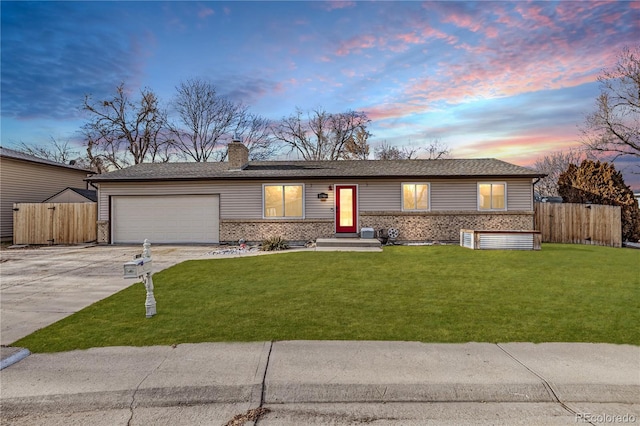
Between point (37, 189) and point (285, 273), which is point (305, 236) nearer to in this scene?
point (285, 273)

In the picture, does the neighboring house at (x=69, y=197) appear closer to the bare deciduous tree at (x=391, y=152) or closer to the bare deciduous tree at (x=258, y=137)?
the bare deciduous tree at (x=258, y=137)

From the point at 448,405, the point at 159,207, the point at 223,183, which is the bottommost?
the point at 448,405

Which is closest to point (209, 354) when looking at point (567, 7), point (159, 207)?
point (159, 207)

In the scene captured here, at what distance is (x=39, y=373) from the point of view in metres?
3.33

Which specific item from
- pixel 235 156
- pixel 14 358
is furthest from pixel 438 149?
pixel 14 358

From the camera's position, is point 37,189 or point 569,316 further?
point 37,189

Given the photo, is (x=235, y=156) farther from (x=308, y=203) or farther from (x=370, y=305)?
(x=370, y=305)

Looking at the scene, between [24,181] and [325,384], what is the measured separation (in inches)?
930

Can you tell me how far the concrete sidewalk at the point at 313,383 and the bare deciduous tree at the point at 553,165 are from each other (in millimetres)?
42580

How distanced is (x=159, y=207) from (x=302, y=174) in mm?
7076

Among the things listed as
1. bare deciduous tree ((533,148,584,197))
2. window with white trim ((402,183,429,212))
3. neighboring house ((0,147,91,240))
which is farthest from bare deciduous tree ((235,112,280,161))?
bare deciduous tree ((533,148,584,197))

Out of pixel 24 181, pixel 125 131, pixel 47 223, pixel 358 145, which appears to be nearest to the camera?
pixel 47 223

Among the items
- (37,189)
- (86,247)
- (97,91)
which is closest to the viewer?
(86,247)

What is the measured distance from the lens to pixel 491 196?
49.8ft
